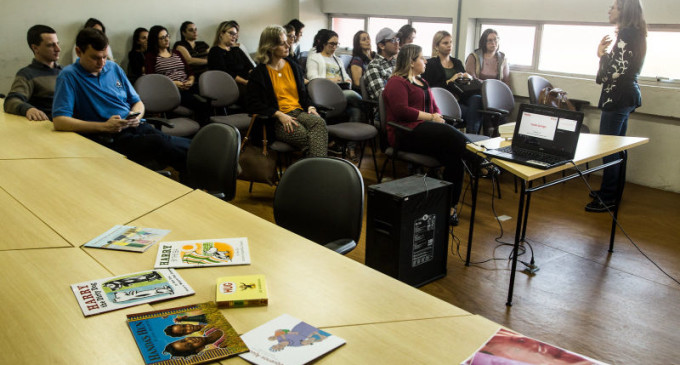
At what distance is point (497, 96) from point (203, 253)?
13.8 feet

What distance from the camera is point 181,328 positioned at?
56.1 inches

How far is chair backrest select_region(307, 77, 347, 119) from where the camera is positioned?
5098 mm

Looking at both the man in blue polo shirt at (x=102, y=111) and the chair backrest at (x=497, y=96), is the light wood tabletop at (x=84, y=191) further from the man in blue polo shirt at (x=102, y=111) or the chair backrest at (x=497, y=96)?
the chair backrest at (x=497, y=96)

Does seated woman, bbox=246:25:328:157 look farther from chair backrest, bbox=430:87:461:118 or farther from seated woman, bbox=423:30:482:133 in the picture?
seated woman, bbox=423:30:482:133

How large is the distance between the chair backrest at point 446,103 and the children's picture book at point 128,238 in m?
3.27

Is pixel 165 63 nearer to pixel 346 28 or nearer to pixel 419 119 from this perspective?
pixel 346 28

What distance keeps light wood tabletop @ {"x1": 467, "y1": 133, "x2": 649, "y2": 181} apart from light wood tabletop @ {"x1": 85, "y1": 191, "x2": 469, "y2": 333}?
1.41m

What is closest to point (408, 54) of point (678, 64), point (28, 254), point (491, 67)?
Answer: point (491, 67)

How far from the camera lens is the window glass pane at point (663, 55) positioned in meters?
5.05

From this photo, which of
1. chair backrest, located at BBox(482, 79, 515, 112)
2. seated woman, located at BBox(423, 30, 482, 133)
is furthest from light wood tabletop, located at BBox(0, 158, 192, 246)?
seated woman, located at BBox(423, 30, 482, 133)

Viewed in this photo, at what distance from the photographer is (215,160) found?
9.89 feet

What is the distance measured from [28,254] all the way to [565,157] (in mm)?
2589

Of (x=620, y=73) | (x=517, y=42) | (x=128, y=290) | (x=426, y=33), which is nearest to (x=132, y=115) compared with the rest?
(x=128, y=290)

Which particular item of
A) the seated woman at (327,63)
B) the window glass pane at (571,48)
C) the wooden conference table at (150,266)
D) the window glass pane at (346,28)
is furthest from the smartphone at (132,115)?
the window glass pane at (346,28)
